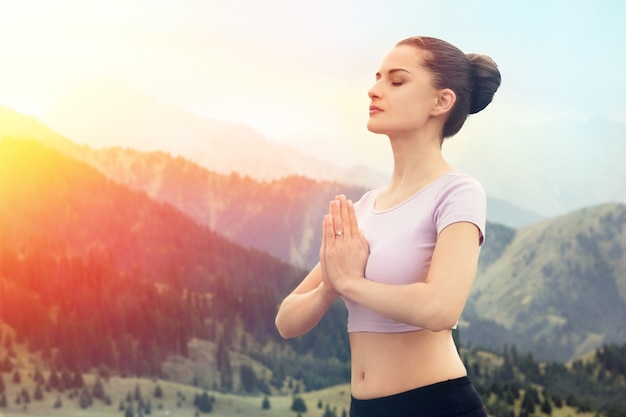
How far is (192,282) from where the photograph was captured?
42.0 feet

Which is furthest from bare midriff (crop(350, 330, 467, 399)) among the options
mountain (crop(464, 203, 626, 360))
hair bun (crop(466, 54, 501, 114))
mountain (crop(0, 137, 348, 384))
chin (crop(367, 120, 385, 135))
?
mountain (crop(464, 203, 626, 360))

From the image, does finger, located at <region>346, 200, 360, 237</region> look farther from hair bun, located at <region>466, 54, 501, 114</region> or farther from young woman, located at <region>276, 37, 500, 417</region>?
hair bun, located at <region>466, 54, 501, 114</region>

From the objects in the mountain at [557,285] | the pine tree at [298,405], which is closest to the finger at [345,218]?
the pine tree at [298,405]

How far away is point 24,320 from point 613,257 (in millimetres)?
11578

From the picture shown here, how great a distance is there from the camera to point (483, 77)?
75.3 inches

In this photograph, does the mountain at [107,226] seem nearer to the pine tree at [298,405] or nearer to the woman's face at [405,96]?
the pine tree at [298,405]

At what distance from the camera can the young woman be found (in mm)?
1682

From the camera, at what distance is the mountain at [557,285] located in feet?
48.4

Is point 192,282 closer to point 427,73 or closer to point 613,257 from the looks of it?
point 613,257

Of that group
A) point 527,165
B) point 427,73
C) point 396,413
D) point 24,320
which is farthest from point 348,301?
point 527,165

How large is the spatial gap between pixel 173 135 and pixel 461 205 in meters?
12.2

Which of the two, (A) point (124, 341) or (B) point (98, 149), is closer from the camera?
(A) point (124, 341)

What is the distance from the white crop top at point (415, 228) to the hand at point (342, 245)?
0.03 meters

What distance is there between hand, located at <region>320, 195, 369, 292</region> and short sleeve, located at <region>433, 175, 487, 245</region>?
18 cm
